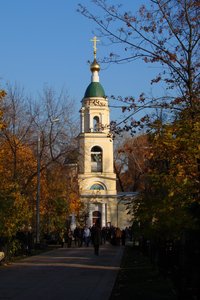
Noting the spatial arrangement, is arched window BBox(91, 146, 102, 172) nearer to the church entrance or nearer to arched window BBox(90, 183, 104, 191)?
arched window BBox(90, 183, 104, 191)

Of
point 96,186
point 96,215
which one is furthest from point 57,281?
point 96,215

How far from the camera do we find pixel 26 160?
42281 millimetres

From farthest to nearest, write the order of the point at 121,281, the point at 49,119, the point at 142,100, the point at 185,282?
the point at 49,119 < the point at 121,281 < the point at 142,100 < the point at 185,282

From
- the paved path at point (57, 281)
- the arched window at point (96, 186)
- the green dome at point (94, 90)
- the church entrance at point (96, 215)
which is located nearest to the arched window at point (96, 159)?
the arched window at point (96, 186)

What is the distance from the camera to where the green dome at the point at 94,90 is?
7212 centimetres

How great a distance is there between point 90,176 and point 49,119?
36.9 meters

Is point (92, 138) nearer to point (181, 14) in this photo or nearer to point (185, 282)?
point (181, 14)

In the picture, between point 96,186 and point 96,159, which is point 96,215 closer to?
point 96,186

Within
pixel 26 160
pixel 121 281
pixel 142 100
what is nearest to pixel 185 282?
pixel 142 100

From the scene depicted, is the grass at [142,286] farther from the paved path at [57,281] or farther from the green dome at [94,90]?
the green dome at [94,90]

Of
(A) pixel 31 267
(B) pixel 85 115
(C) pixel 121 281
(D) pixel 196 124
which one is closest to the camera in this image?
(D) pixel 196 124

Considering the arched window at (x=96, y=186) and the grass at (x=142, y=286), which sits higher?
the arched window at (x=96, y=186)

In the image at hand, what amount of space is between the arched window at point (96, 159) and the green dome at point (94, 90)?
22.7 feet

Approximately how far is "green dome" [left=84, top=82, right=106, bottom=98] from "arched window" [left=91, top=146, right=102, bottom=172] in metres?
6.93
